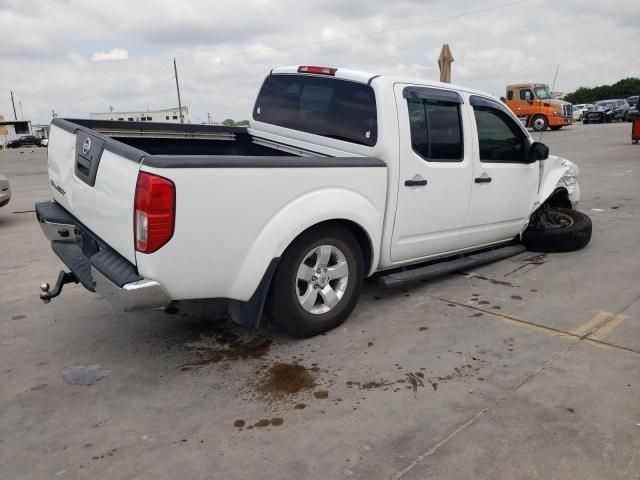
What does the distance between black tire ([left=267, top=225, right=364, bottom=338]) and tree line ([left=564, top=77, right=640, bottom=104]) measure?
7604cm

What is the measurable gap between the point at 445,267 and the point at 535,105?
93.1 ft

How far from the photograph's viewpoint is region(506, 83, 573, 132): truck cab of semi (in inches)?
1160

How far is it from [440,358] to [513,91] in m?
29.9

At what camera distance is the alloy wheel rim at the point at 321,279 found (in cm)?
355

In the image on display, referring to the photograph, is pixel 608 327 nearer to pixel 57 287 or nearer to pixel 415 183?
pixel 415 183

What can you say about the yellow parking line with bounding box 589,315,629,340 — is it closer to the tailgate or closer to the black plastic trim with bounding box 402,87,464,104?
the black plastic trim with bounding box 402,87,464,104

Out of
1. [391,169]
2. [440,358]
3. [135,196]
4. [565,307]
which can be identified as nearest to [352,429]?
[440,358]

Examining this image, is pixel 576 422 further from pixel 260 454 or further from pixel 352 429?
pixel 260 454

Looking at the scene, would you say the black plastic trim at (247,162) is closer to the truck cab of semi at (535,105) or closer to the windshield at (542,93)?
the truck cab of semi at (535,105)

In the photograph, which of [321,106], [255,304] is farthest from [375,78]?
[255,304]

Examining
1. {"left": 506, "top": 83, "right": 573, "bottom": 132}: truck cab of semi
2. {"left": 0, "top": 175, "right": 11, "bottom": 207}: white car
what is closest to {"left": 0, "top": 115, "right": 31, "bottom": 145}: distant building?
{"left": 506, "top": 83, "right": 573, "bottom": 132}: truck cab of semi

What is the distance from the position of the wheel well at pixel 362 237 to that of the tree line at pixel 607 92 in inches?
2984

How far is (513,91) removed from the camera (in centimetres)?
2995

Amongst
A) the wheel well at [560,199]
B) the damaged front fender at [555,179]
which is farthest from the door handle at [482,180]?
the wheel well at [560,199]
